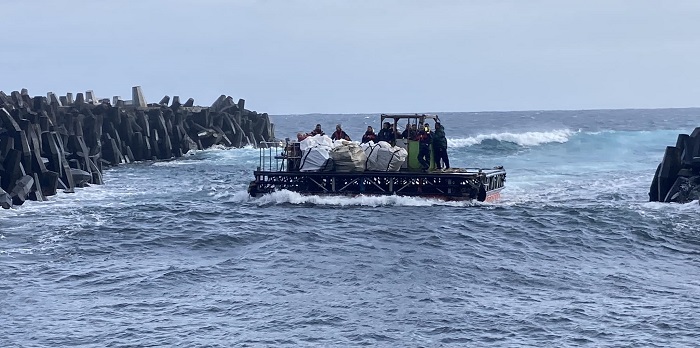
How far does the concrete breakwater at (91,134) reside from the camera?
32.4 metres

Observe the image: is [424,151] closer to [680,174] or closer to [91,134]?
[680,174]

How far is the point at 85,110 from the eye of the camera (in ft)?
174

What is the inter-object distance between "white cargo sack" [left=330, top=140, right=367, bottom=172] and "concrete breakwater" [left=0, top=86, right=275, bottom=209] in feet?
29.6

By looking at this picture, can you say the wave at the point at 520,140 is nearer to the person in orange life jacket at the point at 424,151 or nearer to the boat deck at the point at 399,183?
the boat deck at the point at 399,183

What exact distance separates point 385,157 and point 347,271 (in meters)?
10.5

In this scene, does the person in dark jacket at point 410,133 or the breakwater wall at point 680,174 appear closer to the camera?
the breakwater wall at point 680,174

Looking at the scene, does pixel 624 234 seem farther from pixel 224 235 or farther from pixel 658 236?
pixel 224 235

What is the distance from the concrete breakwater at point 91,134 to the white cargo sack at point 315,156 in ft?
26.4

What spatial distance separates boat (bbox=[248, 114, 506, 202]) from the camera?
3114cm

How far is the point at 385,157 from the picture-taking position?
31.3 metres

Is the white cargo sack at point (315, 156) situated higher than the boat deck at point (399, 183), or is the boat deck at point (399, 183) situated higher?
the white cargo sack at point (315, 156)

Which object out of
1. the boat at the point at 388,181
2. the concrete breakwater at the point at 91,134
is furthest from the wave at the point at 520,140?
the boat at the point at 388,181

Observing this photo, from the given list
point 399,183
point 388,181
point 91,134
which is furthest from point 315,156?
point 91,134

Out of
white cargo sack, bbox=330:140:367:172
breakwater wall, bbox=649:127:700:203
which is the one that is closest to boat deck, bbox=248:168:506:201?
white cargo sack, bbox=330:140:367:172
